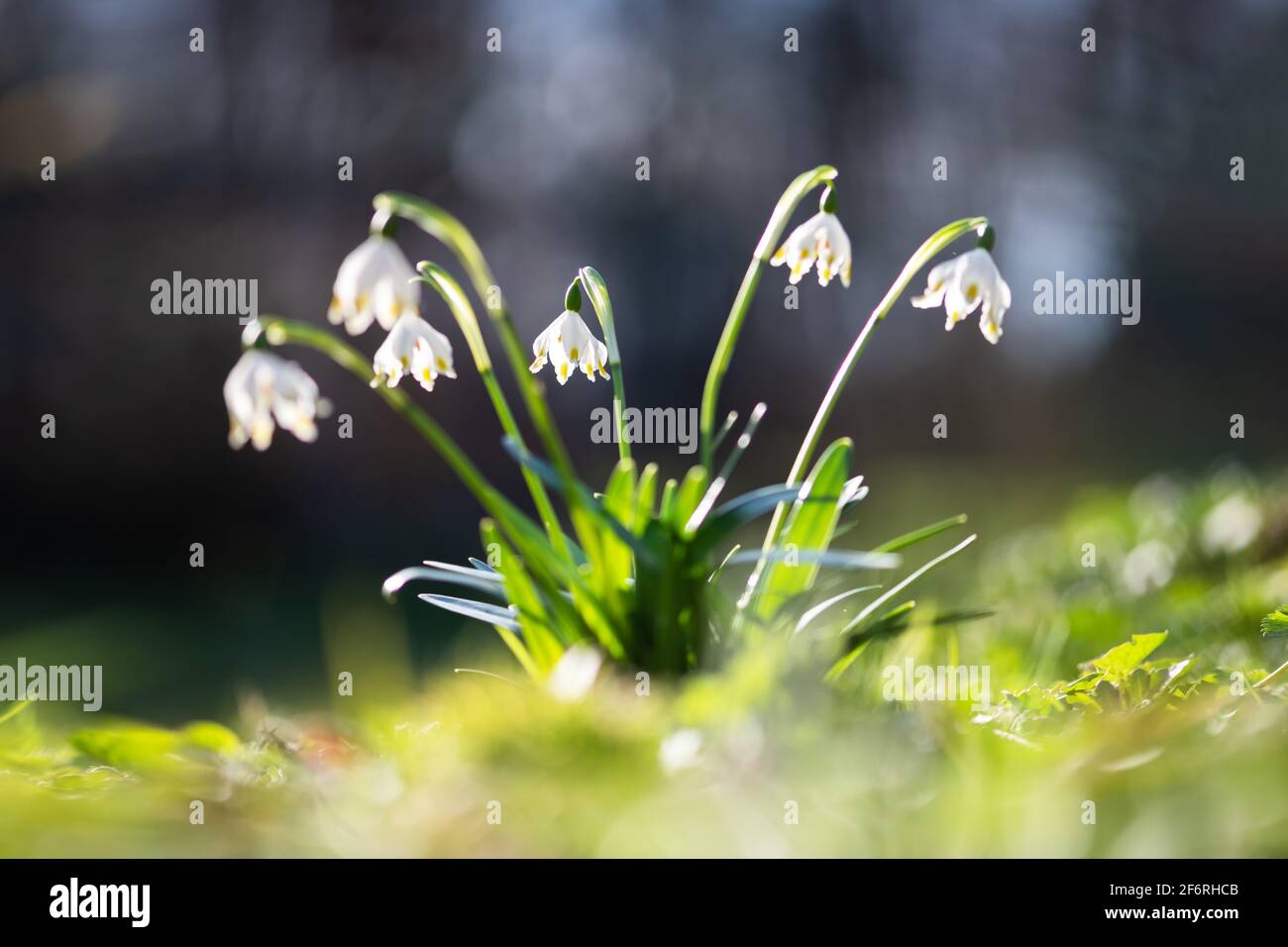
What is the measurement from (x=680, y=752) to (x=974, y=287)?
0.56 metres

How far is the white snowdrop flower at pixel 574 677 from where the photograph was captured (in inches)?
29.0

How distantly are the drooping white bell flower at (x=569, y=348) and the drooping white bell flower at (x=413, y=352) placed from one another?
4.5 inches

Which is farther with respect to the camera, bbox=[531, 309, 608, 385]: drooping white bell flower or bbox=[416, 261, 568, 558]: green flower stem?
bbox=[531, 309, 608, 385]: drooping white bell flower

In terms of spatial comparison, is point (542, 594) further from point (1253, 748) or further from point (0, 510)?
point (0, 510)

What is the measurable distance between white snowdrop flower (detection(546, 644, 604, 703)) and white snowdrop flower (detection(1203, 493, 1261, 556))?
1.50 meters

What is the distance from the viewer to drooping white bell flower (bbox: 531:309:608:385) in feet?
3.62

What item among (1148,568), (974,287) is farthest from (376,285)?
(1148,568)

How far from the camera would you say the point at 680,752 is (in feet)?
2.13

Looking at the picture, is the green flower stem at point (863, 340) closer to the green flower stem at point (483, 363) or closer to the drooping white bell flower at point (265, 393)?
the green flower stem at point (483, 363)

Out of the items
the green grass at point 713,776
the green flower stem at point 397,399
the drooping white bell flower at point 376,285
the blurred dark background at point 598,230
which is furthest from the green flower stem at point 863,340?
the blurred dark background at point 598,230

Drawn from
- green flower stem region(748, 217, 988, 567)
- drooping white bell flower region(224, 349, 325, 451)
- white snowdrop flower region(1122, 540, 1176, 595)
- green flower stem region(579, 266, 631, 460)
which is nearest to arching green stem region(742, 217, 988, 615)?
green flower stem region(748, 217, 988, 567)

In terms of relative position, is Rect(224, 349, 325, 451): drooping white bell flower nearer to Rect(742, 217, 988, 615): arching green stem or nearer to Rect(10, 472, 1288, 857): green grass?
Rect(10, 472, 1288, 857): green grass

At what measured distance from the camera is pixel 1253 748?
620 mm
